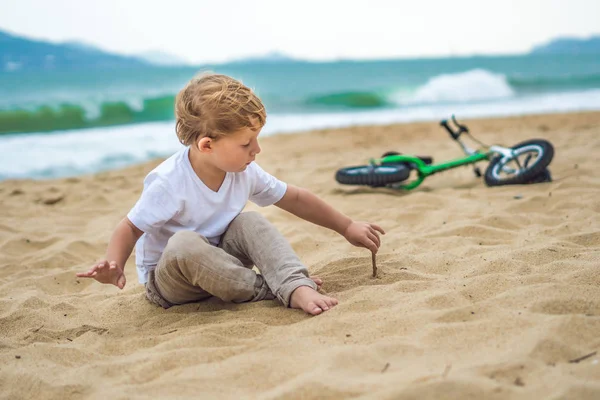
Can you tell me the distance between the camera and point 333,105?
13047 millimetres

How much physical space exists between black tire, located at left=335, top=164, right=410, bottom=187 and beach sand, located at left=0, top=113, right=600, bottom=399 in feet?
0.74

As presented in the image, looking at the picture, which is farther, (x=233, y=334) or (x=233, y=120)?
(x=233, y=120)

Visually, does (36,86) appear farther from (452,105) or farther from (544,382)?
(544,382)

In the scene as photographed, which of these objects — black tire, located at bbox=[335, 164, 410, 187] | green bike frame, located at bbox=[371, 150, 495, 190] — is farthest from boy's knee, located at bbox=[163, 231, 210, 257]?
green bike frame, located at bbox=[371, 150, 495, 190]

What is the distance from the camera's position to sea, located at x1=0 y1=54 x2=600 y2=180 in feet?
24.0

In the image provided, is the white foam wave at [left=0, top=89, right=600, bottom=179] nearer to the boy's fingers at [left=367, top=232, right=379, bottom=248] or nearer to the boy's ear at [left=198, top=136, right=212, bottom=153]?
the boy's ear at [left=198, top=136, right=212, bottom=153]

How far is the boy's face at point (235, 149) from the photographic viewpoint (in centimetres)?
203

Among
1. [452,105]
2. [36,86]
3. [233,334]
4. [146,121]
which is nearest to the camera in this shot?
[233,334]

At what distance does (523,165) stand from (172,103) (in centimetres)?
949

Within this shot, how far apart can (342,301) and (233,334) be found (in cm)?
39

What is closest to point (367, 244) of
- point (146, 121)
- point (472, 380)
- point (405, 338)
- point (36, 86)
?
point (405, 338)

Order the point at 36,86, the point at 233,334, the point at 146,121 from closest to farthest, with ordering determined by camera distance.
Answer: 1. the point at 233,334
2. the point at 146,121
3. the point at 36,86

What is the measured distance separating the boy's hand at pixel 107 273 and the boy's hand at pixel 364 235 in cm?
82

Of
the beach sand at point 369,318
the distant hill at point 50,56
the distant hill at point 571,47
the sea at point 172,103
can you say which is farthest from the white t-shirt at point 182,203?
the distant hill at point 571,47
